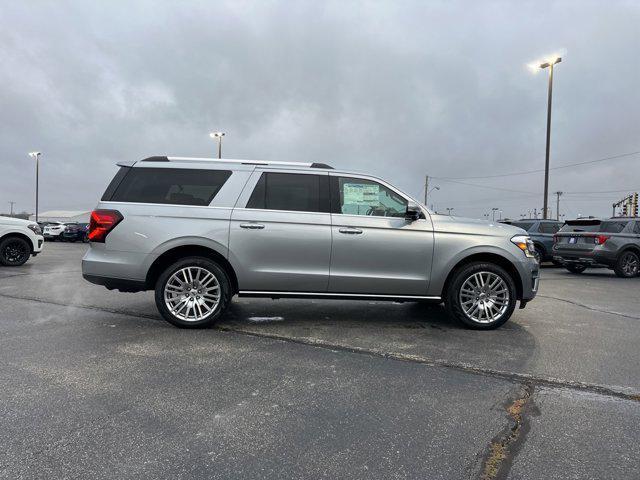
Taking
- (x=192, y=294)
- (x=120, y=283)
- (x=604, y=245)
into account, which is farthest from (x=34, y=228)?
(x=604, y=245)

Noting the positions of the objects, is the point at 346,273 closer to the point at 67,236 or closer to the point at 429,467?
the point at 429,467

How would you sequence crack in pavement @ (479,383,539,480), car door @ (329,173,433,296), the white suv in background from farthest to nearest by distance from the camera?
1. the white suv in background
2. car door @ (329,173,433,296)
3. crack in pavement @ (479,383,539,480)

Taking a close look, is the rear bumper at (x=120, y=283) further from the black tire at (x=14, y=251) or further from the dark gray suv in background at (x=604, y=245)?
the dark gray suv in background at (x=604, y=245)

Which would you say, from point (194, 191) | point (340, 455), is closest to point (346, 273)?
point (194, 191)

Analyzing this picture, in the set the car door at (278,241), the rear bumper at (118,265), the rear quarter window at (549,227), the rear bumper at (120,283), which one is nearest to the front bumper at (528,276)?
the car door at (278,241)

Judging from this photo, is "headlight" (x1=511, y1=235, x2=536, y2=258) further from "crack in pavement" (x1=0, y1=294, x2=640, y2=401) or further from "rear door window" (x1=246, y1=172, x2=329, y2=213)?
"rear door window" (x1=246, y1=172, x2=329, y2=213)

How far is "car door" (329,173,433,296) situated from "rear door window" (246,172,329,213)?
0.14 metres

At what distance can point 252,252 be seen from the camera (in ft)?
18.2

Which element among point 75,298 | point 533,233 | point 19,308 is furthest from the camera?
point 533,233

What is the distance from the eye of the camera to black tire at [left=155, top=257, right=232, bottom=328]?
5512 mm

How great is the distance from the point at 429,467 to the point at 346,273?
125 inches

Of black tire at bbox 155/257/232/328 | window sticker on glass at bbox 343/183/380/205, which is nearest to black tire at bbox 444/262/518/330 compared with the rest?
window sticker on glass at bbox 343/183/380/205

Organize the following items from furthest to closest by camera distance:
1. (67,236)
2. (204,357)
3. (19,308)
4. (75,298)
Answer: (67,236) → (75,298) → (19,308) → (204,357)

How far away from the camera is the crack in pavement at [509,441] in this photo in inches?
101
